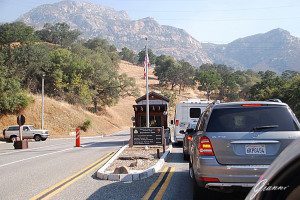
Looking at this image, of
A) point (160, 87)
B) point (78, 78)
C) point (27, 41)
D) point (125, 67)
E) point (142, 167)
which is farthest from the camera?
point (125, 67)

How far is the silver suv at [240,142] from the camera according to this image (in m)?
6.71

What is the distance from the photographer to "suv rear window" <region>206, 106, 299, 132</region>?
22.9 ft

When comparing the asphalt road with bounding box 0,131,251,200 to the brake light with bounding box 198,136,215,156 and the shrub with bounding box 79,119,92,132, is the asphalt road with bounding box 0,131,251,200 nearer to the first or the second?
the brake light with bounding box 198,136,215,156

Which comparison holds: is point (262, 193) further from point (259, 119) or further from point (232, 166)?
point (259, 119)

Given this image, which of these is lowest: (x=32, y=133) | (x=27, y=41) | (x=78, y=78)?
(x=32, y=133)

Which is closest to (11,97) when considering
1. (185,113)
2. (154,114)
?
(154,114)

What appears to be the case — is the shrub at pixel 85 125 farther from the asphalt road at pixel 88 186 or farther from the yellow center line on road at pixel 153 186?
the yellow center line on road at pixel 153 186

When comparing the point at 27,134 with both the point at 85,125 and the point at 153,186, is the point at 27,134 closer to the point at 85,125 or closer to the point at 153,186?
the point at 85,125

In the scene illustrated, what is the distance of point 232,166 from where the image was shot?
671 centimetres

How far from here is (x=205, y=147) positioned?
695 centimetres

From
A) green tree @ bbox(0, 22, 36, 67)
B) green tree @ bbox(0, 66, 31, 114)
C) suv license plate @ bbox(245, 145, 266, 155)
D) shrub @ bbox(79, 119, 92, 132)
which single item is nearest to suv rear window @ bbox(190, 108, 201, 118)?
suv license plate @ bbox(245, 145, 266, 155)

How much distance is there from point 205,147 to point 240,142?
58cm

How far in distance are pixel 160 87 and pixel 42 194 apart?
114m

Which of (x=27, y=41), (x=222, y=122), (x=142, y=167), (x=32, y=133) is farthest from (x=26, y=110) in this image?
(x=222, y=122)
